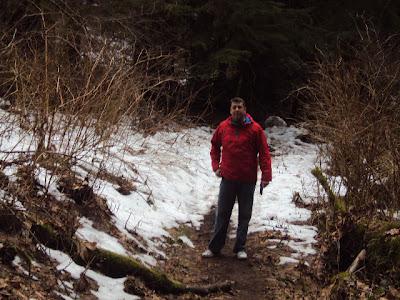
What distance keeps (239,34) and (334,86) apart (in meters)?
7.04

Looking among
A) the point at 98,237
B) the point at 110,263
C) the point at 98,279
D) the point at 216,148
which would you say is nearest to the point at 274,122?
the point at 216,148

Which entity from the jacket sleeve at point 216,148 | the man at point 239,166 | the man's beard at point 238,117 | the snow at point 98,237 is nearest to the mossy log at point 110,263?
the snow at point 98,237

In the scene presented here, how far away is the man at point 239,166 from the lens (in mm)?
6582

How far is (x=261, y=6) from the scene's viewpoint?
15039 millimetres

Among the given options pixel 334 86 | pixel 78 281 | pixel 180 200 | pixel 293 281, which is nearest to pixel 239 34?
pixel 334 86

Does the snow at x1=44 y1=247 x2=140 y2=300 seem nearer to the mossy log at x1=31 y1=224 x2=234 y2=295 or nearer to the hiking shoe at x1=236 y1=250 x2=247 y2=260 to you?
the mossy log at x1=31 y1=224 x2=234 y2=295

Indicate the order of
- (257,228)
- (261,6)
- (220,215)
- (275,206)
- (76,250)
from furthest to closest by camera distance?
(261,6)
(275,206)
(257,228)
(220,215)
(76,250)

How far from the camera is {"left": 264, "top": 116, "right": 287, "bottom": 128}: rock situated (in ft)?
Answer: 57.5

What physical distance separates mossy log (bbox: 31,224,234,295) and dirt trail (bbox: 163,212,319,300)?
12 centimetres

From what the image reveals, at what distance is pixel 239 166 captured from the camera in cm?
659

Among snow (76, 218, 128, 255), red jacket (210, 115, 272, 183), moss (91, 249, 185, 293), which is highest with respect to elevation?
red jacket (210, 115, 272, 183)

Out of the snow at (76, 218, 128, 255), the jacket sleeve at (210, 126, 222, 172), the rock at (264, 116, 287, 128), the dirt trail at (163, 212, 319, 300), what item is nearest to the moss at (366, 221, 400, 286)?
the dirt trail at (163, 212, 319, 300)

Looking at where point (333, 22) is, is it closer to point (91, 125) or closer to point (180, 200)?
point (180, 200)

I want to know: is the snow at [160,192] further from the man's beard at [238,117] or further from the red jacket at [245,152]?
the man's beard at [238,117]
